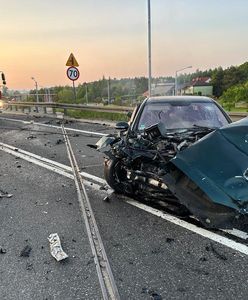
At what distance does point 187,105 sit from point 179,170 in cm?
255

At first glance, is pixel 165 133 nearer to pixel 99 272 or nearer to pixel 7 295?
pixel 99 272

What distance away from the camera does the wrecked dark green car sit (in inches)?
145

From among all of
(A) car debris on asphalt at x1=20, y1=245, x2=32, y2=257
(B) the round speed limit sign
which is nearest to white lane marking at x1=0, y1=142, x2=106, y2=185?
(A) car debris on asphalt at x1=20, y1=245, x2=32, y2=257

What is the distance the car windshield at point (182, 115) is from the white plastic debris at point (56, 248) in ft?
→ 7.83

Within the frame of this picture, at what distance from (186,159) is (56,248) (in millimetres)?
1733

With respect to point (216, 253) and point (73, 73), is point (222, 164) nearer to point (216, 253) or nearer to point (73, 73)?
point (216, 253)

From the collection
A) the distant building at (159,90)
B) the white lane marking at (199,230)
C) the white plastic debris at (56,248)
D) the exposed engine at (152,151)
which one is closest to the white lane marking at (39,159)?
the exposed engine at (152,151)

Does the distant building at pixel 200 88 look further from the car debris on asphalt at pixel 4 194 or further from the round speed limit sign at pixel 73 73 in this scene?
the car debris on asphalt at pixel 4 194

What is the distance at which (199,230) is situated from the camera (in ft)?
14.3

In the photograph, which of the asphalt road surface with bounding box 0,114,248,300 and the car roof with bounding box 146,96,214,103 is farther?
the car roof with bounding box 146,96,214,103

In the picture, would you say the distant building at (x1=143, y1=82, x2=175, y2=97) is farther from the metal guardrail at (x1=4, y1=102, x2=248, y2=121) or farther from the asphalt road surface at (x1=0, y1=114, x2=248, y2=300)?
the asphalt road surface at (x1=0, y1=114, x2=248, y2=300)

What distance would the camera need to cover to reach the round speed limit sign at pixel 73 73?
65.6 feet

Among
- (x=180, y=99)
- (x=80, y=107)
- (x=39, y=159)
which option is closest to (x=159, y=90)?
(x=80, y=107)

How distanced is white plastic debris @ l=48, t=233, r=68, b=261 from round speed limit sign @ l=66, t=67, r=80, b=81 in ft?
54.2
